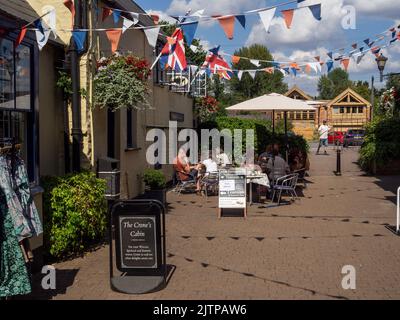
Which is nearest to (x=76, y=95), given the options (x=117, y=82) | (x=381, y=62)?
(x=117, y=82)

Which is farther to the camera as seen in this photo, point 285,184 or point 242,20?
point 285,184

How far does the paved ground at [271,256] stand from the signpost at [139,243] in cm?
24

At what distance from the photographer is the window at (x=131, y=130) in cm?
1366

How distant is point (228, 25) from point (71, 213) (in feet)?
11.2

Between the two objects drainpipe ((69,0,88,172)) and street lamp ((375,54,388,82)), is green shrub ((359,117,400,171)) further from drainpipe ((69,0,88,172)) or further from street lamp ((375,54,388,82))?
drainpipe ((69,0,88,172))

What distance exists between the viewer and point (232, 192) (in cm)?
1155

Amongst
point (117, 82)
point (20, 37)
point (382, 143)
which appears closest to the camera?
point (20, 37)

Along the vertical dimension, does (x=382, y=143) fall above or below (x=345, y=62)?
below

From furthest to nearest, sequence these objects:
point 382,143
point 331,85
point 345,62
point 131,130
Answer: point 331,85, point 382,143, point 131,130, point 345,62

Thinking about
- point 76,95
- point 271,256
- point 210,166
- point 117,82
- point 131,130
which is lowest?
point 271,256

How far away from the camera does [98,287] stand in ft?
21.8

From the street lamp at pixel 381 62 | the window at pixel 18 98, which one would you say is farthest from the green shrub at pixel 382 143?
the window at pixel 18 98

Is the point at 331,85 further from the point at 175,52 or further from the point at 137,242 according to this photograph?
the point at 137,242

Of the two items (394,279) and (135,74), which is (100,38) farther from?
(394,279)
